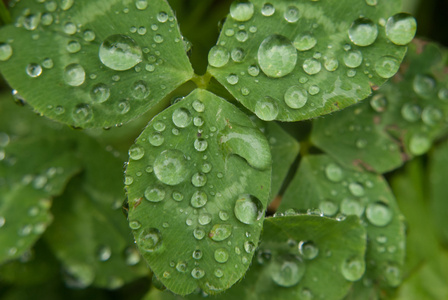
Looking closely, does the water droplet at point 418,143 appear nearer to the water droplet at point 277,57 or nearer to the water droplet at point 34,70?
the water droplet at point 277,57

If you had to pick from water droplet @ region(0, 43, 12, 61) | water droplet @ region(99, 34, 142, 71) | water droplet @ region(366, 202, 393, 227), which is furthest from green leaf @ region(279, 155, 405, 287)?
water droplet @ region(0, 43, 12, 61)

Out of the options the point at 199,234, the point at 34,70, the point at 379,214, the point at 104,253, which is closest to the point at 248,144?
the point at 199,234

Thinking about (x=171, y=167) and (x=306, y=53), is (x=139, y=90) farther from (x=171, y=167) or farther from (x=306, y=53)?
(x=306, y=53)

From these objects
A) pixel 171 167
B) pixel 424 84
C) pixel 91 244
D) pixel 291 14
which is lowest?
pixel 91 244

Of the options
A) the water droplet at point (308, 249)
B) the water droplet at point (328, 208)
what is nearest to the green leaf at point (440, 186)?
the water droplet at point (328, 208)

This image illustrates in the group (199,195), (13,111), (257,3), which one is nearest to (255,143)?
(199,195)

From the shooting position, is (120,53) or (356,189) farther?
(356,189)
